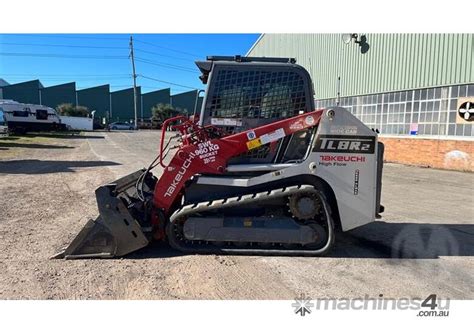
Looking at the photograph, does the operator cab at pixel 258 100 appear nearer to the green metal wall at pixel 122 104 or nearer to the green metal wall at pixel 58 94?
the green metal wall at pixel 122 104

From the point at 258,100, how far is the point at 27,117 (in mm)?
37682

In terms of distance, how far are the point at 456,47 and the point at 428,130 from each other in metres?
3.36

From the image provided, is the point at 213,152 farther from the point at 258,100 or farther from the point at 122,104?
the point at 122,104

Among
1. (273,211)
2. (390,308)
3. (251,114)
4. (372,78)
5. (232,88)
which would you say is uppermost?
(372,78)

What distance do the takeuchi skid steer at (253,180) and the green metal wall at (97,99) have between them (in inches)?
2979

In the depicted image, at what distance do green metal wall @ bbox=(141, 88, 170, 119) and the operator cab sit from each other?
77.4 meters

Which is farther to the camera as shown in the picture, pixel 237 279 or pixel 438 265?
pixel 438 265

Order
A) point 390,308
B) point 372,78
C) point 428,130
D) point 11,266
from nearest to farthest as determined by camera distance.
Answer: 1. point 390,308
2. point 11,266
3. point 428,130
4. point 372,78

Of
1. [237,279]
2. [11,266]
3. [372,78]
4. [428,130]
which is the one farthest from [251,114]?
[372,78]

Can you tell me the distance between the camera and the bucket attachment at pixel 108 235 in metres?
4.60

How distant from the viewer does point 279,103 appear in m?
5.05

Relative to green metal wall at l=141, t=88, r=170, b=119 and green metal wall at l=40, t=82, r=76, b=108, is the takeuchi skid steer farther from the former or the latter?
green metal wall at l=141, t=88, r=170, b=119

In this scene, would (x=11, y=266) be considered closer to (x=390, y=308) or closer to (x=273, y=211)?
(x=273, y=211)

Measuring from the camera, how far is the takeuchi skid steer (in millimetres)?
4652
